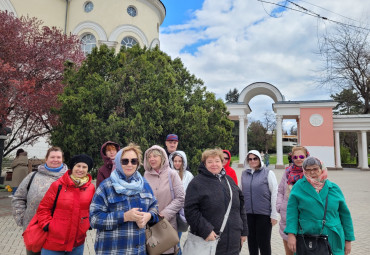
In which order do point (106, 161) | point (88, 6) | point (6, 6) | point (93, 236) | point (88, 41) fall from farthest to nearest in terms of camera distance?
1. point (88, 6)
2. point (88, 41)
3. point (6, 6)
4. point (93, 236)
5. point (106, 161)

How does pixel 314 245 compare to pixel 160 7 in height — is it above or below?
below

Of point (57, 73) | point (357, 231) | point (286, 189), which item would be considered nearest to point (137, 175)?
point (286, 189)

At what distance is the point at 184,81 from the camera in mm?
10633

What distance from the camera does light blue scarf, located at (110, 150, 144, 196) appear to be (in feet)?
8.39

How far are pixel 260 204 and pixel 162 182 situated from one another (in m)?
1.63

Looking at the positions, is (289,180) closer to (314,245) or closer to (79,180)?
(314,245)

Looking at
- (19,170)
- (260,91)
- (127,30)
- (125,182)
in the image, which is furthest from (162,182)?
(260,91)

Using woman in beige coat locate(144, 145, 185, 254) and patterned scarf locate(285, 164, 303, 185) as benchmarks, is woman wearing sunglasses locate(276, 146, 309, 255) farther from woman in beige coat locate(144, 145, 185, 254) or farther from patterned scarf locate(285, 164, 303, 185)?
woman in beige coat locate(144, 145, 185, 254)

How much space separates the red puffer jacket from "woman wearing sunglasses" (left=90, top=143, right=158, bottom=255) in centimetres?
50

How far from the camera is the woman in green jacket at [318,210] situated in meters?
2.80

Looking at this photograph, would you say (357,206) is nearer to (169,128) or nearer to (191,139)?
(191,139)

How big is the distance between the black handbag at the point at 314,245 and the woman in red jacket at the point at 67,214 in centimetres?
245

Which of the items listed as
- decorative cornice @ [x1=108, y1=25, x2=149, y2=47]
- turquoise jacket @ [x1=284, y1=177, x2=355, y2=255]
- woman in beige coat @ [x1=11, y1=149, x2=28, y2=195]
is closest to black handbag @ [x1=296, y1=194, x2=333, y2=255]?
turquoise jacket @ [x1=284, y1=177, x2=355, y2=255]

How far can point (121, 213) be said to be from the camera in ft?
8.21
